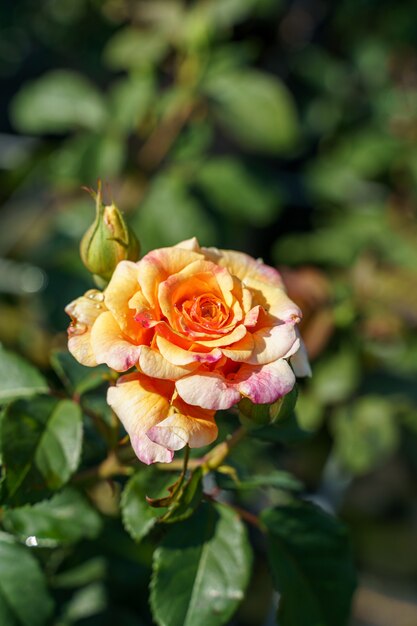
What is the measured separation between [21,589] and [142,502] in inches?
5.8

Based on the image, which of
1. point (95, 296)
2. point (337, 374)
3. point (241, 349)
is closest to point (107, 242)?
point (95, 296)

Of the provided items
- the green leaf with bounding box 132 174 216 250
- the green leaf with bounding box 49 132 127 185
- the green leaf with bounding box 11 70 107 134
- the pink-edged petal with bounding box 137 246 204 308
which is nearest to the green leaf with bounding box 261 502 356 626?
the pink-edged petal with bounding box 137 246 204 308

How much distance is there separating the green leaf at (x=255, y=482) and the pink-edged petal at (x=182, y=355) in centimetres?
17

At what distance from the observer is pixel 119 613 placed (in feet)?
2.74

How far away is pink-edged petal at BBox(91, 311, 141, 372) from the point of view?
0.49 meters

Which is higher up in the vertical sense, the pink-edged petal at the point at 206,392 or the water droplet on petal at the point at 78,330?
the pink-edged petal at the point at 206,392

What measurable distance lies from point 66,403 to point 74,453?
56 millimetres

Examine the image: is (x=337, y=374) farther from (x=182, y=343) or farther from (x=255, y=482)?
(x=182, y=343)

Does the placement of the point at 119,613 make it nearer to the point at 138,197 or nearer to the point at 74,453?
the point at 74,453

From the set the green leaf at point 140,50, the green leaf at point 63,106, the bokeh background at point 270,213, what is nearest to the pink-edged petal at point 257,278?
the bokeh background at point 270,213

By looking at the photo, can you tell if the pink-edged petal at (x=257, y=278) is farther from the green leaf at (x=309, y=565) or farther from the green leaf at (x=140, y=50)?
the green leaf at (x=140, y=50)

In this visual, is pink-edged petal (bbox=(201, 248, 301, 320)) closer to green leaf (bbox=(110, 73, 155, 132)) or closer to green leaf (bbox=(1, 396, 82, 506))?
green leaf (bbox=(1, 396, 82, 506))

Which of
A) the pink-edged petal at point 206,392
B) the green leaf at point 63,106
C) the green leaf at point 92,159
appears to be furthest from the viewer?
the green leaf at point 63,106

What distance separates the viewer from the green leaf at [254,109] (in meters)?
1.52
